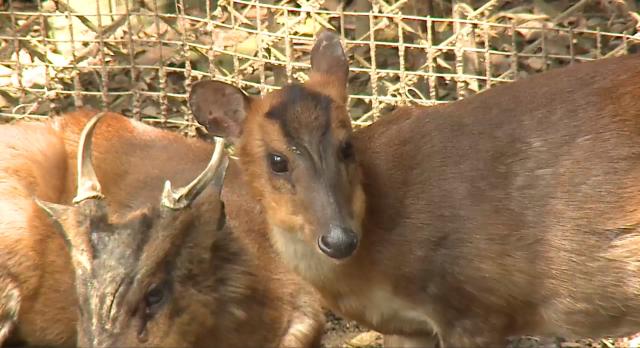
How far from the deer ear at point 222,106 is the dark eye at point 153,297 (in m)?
1.09

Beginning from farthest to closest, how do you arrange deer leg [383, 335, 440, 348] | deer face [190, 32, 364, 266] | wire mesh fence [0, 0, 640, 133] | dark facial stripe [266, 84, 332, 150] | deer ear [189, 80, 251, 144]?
wire mesh fence [0, 0, 640, 133] < deer leg [383, 335, 440, 348] < deer ear [189, 80, 251, 144] < dark facial stripe [266, 84, 332, 150] < deer face [190, 32, 364, 266]

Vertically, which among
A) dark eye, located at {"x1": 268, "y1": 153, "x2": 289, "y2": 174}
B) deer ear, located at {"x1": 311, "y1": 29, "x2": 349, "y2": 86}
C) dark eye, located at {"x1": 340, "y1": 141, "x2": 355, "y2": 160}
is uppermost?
deer ear, located at {"x1": 311, "y1": 29, "x2": 349, "y2": 86}

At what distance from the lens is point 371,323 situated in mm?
7602

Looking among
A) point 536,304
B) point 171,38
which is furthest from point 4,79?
point 536,304

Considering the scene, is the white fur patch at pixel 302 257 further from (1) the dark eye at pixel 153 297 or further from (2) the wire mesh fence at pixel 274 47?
(2) the wire mesh fence at pixel 274 47

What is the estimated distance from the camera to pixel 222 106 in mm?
7754

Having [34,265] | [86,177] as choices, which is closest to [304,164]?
[86,177]

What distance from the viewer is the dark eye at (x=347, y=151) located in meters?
7.19

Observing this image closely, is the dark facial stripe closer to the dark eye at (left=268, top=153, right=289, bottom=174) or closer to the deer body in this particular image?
the dark eye at (left=268, top=153, right=289, bottom=174)

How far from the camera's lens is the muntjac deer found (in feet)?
23.8

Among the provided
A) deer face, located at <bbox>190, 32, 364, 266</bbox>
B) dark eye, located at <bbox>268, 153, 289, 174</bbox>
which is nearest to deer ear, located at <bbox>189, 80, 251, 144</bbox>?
deer face, located at <bbox>190, 32, 364, 266</bbox>

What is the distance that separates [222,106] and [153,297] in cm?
129

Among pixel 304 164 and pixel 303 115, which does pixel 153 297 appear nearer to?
pixel 304 164

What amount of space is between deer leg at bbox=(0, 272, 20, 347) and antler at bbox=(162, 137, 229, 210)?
184 cm
